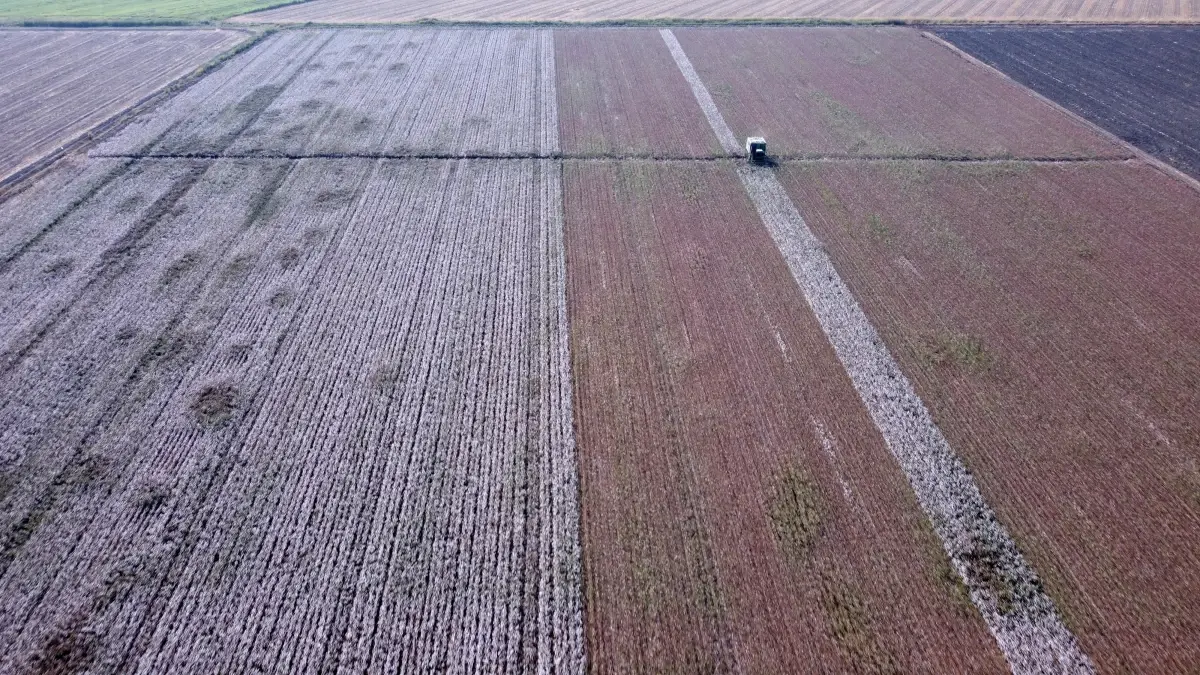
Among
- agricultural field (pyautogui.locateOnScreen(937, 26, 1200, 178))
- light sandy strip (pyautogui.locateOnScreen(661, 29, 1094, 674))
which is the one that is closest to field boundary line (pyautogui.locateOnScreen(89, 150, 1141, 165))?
agricultural field (pyautogui.locateOnScreen(937, 26, 1200, 178))

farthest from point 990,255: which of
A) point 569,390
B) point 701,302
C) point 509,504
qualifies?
point 509,504

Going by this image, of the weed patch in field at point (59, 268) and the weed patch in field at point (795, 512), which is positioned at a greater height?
the weed patch in field at point (59, 268)

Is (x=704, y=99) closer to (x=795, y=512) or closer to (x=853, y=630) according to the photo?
(x=795, y=512)

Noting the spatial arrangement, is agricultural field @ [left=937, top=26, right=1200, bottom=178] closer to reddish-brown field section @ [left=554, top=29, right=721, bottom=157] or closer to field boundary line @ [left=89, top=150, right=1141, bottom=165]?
field boundary line @ [left=89, top=150, right=1141, bottom=165]

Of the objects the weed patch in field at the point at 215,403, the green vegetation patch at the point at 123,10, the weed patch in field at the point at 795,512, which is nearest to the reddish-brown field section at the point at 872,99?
the weed patch in field at the point at 795,512

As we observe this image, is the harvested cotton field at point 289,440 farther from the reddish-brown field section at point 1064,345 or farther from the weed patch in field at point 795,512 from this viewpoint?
the reddish-brown field section at point 1064,345

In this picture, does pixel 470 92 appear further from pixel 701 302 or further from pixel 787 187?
pixel 701 302

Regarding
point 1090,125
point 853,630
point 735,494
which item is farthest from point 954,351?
point 1090,125
